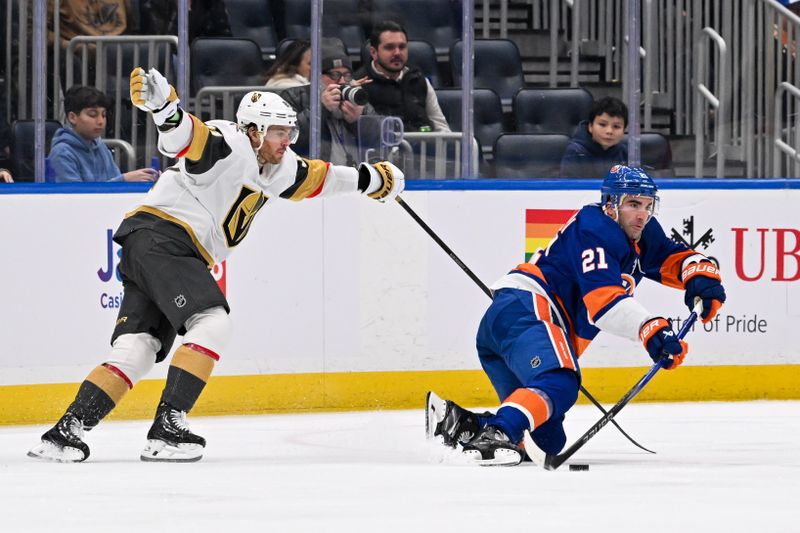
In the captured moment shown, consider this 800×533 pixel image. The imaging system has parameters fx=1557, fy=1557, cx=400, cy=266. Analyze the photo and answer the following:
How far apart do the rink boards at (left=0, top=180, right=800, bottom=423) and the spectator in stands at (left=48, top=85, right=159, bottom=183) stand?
4.6 inches

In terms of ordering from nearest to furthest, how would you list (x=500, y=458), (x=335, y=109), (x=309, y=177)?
(x=500, y=458)
(x=309, y=177)
(x=335, y=109)

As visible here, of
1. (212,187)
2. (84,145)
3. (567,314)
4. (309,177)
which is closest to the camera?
(567,314)

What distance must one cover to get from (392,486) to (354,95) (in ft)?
9.59

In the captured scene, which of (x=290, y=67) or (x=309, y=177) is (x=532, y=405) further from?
(x=290, y=67)

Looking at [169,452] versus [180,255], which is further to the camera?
[180,255]

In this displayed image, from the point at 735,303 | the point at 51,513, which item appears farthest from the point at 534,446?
the point at 735,303

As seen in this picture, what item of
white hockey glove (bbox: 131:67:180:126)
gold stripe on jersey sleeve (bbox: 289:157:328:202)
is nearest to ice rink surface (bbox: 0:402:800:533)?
gold stripe on jersey sleeve (bbox: 289:157:328:202)

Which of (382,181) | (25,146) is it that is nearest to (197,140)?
(382,181)

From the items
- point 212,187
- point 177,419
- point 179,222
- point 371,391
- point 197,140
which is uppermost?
point 197,140

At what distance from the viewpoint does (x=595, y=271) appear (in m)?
4.25

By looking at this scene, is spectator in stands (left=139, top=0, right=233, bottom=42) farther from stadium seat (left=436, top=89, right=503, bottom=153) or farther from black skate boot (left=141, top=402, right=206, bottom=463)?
black skate boot (left=141, top=402, right=206, bottom=463)

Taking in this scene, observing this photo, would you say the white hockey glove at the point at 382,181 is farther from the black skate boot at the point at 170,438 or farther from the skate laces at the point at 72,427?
the skate laces at the point at 72,427

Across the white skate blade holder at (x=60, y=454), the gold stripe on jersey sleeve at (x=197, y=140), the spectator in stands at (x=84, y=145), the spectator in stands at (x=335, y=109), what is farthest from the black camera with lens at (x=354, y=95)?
the white skate blade holder at (x=60, y=454)

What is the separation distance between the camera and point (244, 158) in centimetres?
456
